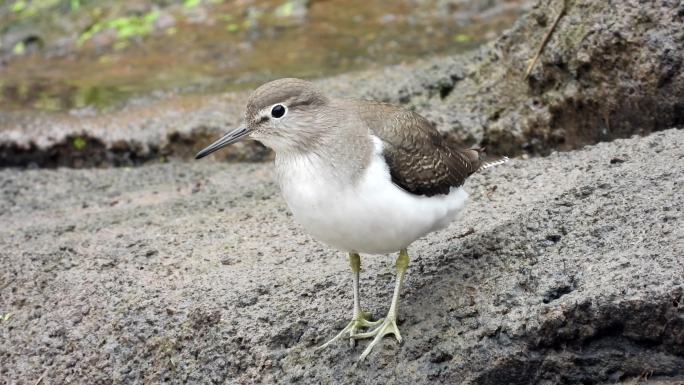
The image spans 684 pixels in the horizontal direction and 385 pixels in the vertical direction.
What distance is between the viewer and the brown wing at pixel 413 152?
4539 mm

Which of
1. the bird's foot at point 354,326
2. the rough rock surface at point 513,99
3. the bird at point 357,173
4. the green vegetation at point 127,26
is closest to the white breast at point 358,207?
the bird at point 357,173

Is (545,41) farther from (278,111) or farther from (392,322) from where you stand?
(392,322)

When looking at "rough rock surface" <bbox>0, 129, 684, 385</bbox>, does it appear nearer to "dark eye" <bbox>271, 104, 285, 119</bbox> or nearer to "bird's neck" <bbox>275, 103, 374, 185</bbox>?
"bird's neck" <bbox>275, 103, 374, 185</bbox>

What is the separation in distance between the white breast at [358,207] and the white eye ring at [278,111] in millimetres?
270

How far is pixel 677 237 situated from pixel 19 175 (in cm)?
612

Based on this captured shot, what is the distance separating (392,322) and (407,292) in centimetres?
38

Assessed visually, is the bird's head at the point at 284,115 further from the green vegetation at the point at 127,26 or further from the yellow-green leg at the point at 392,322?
the green vegetation at the point at 127,26

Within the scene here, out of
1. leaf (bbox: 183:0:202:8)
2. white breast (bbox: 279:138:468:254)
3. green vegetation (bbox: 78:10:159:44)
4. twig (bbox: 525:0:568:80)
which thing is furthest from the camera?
leaf (bbox: 183:0:202:8)

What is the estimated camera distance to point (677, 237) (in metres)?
4.25

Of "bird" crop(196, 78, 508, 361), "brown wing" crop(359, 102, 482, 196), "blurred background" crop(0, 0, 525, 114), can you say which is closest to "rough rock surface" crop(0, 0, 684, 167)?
"blurred background" crop(0, 0, 525, 114)

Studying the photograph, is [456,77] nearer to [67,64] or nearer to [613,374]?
[613,374]

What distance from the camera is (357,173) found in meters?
4.30

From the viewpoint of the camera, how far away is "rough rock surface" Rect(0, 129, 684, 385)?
4.09 meters

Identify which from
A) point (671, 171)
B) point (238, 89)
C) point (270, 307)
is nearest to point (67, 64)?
point (238, 89)
